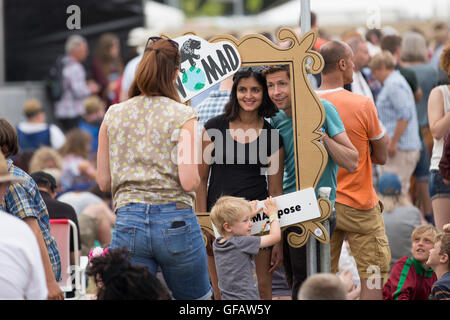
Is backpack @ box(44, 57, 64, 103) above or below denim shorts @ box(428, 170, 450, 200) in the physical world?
above

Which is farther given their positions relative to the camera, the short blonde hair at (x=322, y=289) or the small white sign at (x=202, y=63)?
the small white sign at (x=202, y=63)

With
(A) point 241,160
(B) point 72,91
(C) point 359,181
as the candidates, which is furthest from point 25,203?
(B) point 72,91

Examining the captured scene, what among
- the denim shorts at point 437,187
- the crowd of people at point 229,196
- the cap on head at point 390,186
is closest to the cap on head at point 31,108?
the crowd of people at point 229,196

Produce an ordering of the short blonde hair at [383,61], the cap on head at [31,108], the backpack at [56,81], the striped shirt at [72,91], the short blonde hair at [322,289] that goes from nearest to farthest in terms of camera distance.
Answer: the short blonde hair at [322,289] < the short blonde hair at [383,61] < the cap on head at [31,108] < the striped shirt at [72,91] < the backpack at [56,81]

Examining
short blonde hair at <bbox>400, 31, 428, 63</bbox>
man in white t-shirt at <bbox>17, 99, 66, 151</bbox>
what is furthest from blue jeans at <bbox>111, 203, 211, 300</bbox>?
man in white t-shirt at <bbox>17, 99, 66, 151</bbox>

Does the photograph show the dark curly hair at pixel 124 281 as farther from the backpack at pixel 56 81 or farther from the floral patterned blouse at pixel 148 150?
the backpack at pixel 56 81

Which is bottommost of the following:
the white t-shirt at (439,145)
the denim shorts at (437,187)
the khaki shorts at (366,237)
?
the khaki shorts at (366,237)

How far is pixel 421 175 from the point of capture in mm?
8625

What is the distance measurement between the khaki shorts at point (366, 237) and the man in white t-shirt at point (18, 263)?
7.93 ft

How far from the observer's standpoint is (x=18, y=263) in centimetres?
367

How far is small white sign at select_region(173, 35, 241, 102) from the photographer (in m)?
5.31

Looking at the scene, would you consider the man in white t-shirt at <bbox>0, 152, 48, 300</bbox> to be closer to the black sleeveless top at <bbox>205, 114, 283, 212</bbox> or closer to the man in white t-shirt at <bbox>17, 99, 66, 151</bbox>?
the black sleeveless top at <bbox>205, 114, 283, 212</bbox>

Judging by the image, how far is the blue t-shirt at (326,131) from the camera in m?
5.27

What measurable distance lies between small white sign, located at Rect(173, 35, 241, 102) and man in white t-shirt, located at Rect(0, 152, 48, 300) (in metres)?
1.97
